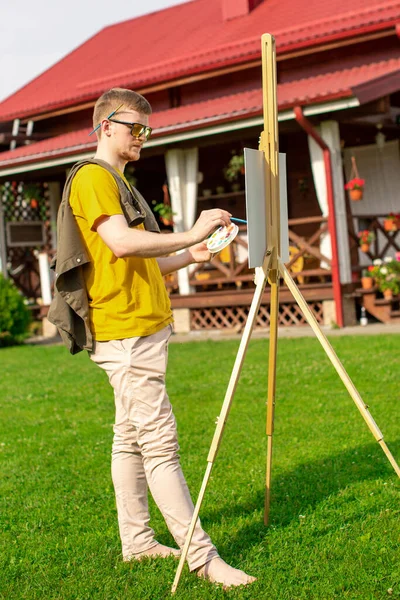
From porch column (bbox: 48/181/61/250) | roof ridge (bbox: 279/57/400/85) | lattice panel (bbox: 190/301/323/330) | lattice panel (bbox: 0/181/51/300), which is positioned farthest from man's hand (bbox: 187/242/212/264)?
porch column (bbox: 48/181/61/250)

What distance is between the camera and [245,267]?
14.2m

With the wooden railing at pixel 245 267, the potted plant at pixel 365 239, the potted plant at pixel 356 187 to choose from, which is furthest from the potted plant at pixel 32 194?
the potted plant at pixel 365 239

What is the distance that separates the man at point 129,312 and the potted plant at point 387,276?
946cm

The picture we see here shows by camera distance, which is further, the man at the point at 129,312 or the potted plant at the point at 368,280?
the potted plant at the point at 368,280

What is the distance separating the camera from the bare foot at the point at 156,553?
377 centimetres

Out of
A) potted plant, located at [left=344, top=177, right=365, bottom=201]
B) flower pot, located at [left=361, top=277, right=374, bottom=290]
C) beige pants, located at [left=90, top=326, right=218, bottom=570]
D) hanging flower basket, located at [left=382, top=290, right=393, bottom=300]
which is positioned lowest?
beige pants, located at [left=90, top=326, right=218, bottom=570]

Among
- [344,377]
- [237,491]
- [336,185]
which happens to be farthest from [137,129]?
[336,185]

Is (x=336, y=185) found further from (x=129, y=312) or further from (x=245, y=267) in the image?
(x=129, y=312)

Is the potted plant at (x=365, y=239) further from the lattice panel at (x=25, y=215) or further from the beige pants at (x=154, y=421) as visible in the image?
the beige pants at (x=154, y=421)

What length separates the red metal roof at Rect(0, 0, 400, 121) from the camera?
14750mm

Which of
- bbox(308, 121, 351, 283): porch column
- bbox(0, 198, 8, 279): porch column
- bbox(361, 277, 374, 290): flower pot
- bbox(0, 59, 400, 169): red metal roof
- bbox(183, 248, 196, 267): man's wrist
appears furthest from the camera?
bbox(0, 198, 8, 279): porch column

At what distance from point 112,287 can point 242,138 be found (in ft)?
34.8

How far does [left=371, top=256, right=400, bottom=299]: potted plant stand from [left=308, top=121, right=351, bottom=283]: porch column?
44cm

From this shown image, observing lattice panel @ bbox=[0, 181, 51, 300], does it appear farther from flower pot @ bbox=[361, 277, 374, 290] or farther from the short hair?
the short hair
